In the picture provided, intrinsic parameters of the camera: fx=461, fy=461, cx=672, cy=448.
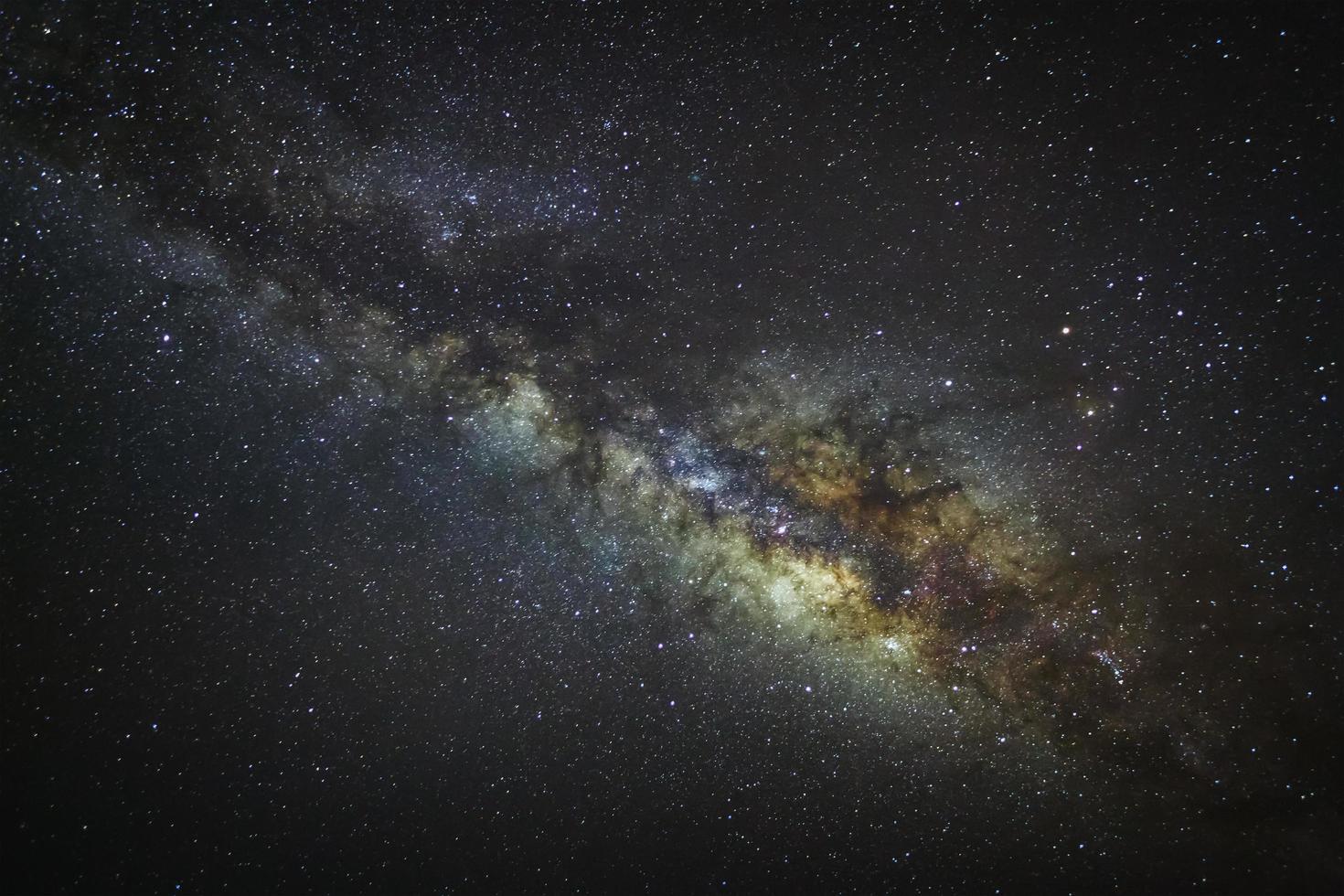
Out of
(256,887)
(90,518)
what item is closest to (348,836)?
(256,887)

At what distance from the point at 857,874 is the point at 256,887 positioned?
429cm

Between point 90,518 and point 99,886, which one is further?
point 99,886

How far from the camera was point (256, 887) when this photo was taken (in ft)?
10.7

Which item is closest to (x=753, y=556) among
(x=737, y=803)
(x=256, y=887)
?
(x=737, y=803)

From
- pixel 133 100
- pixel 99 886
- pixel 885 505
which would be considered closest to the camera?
pixel 133 100

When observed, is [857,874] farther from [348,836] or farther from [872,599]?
[348,836]

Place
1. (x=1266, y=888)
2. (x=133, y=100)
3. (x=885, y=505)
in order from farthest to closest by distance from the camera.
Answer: (x=885, y=505)
(x=1266, y=888)
(x=133, y=100)

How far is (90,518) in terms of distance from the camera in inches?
116

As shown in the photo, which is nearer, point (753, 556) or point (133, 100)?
point (133, 100)

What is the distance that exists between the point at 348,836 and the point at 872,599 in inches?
160

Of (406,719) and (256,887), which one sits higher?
(406,719)

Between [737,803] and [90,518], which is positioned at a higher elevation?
[90,518]

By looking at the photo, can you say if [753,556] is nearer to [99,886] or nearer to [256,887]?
[256,887]

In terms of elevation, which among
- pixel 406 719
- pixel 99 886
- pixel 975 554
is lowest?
pixel 99 886
